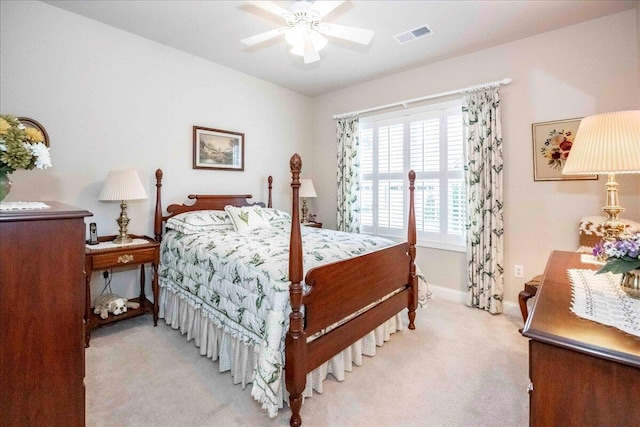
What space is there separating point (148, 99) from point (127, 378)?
2.55 meters

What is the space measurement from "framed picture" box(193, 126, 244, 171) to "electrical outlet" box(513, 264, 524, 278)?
3.32 metres

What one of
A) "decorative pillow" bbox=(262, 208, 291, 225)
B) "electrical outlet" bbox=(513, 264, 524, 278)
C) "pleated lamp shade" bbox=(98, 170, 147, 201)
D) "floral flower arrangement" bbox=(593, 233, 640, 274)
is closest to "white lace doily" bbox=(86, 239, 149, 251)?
"pleated lamp shade" bbox=(98, 170, 147, 201)

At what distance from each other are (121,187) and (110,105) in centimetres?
87

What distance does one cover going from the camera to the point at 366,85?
4.16 metres

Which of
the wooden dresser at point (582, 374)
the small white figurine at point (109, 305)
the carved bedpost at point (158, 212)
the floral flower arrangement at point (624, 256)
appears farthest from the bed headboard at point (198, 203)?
the floral flower arrangement at point (624, 256)

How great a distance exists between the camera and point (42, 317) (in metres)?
1.07

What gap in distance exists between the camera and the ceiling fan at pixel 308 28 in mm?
1985

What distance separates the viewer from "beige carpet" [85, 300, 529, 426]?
1699mm

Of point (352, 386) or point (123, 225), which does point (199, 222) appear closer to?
point (123, 225)

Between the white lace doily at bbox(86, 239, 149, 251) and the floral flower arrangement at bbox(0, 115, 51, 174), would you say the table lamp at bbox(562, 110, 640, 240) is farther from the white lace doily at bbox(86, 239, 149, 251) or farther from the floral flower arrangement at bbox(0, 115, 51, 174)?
the white lace doily at bbox(86, 239, 149, 251)

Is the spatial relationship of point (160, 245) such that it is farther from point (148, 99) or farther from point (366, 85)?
point (366, 85)

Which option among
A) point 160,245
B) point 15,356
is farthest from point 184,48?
point 15,356

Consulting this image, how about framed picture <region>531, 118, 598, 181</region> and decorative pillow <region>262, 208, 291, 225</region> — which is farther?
decorative pillow <region>262, 208, 291, 225</region>

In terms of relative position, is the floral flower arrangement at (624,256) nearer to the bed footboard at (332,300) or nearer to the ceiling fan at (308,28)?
the bed footboard at (332,300)
